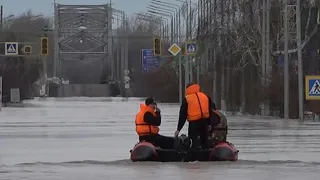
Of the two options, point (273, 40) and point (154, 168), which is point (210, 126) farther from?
point (273, 40)

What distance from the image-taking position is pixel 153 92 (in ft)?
326

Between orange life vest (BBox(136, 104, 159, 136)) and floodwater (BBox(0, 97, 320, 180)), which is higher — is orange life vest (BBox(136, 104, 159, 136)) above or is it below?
above

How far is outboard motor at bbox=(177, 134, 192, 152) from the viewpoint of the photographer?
1773cm

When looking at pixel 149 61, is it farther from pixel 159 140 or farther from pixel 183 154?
pixel 183 154

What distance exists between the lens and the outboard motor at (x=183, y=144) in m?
17.7

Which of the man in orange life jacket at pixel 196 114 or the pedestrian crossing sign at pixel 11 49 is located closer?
the man in orange life jacket at pixel 196 114

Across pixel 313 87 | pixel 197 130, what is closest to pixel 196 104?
pixel 197 130

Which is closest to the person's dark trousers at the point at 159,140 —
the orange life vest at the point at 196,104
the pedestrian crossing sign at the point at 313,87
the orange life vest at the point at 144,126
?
the orange life vest at the point at 144,126

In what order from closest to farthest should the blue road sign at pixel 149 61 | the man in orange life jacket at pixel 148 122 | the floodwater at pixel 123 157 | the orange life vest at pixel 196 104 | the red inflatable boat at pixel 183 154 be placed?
1. the floodwater at pixel 123 157
2. the red inflatable boat at pixel 183 154
3. the orange life vest at pixel 196 104
4. the man in orange life jacket at pixel 148 122
5. the blue road sign at pixel 149 61

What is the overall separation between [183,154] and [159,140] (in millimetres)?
831

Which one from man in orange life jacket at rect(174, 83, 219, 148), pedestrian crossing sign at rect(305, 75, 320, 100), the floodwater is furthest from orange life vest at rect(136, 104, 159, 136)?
pedestrian crossing sign at rect(305, 75, 320, 100)

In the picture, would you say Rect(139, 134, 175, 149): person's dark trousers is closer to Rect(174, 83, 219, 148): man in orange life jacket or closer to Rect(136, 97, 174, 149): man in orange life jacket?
Rect(136, 97, 174, 149): man in orange life jacket

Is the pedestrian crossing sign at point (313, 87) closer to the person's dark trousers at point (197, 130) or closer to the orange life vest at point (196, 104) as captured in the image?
the orange life vest at point (196, 104)

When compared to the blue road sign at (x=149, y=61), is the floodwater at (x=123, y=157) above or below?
below
